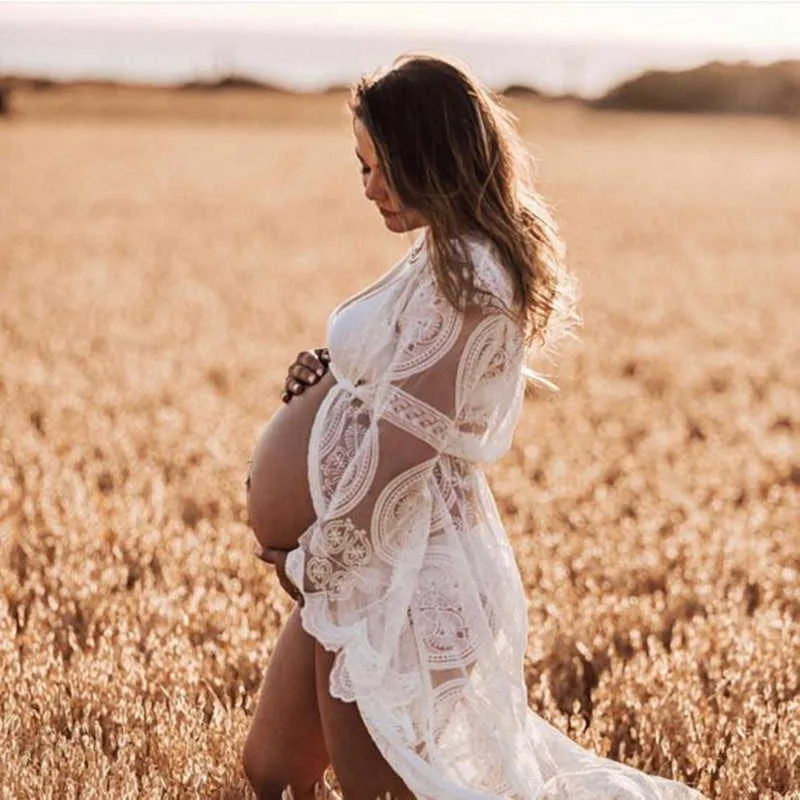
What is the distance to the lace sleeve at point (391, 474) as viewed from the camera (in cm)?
294

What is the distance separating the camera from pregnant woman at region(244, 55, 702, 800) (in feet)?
9.60

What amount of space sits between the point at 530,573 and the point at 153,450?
2.28 metres

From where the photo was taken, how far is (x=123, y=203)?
20.3m

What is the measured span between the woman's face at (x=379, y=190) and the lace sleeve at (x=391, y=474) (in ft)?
0.57

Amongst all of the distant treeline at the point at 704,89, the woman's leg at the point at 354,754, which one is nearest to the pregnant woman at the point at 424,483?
the woman's leg at the point at 354,754

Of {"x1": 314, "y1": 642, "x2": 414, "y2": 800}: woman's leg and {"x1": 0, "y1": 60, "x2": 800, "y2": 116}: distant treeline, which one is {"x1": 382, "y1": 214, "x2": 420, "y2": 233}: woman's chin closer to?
{"x1": 314, "y1": 642, "x2": 414, "y2": 800}: woman's leg

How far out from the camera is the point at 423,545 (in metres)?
3.01

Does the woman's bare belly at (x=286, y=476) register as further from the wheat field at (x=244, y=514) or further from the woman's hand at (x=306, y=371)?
the wheat field at (x=244, y=514)

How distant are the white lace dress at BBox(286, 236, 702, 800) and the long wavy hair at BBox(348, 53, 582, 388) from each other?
56mm

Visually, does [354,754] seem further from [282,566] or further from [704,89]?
[704,89]

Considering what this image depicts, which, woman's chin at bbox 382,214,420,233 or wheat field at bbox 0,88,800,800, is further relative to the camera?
wheat field at bbox 0,88,800,800

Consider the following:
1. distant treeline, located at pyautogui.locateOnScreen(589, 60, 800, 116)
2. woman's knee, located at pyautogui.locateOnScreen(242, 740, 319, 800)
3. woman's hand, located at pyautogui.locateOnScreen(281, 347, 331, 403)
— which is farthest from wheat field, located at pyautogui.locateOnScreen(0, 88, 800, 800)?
distant treeline, located at pyautogui.locateOnScreen(589, 60, 800, 116)

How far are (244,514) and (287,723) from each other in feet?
7.96

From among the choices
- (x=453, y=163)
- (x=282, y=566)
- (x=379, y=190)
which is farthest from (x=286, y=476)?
(x=453, y=163)
